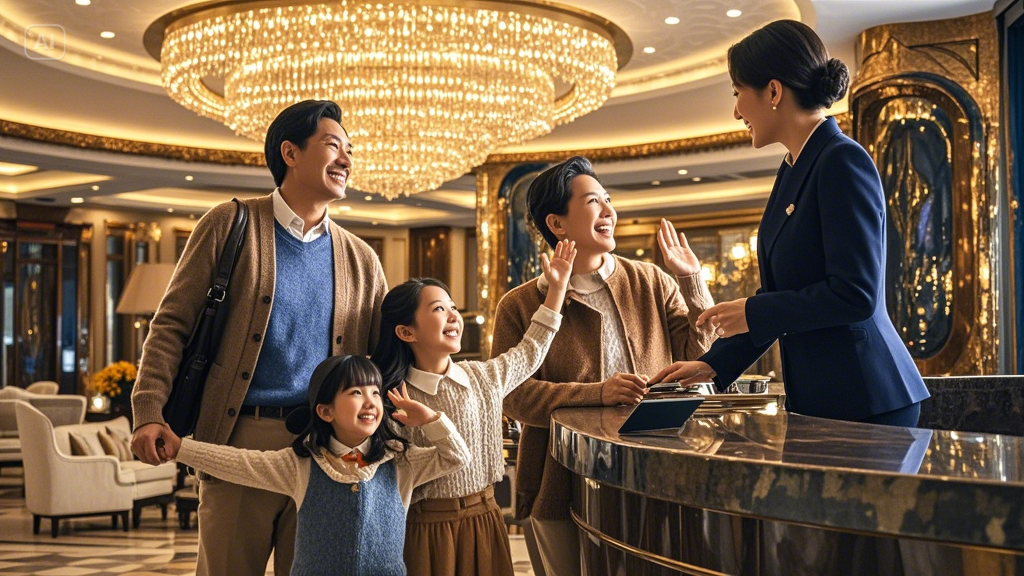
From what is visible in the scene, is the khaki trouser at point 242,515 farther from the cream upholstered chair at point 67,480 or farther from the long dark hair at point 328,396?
the cream upholstered chair at point 67,480

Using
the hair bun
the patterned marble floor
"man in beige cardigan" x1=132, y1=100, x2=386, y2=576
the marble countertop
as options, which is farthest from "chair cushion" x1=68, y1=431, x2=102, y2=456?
the hair bun

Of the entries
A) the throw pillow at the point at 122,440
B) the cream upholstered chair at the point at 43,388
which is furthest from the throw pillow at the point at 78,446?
the cream upholstered chair at the point at 43,388

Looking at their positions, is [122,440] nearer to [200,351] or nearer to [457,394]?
[200,351]

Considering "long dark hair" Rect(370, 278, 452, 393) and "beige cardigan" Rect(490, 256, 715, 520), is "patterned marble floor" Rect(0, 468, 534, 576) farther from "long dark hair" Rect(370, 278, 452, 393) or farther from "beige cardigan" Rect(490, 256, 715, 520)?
"long dark hair" Rect(370, 278, 452, 393)

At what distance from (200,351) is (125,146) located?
9.11 m

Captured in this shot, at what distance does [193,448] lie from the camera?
232 centimetres

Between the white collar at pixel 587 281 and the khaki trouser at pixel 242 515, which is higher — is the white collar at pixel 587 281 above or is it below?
above

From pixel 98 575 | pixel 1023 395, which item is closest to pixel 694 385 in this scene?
pixel 1023 395

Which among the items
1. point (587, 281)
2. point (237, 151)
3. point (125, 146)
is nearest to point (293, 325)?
point (587, 281)

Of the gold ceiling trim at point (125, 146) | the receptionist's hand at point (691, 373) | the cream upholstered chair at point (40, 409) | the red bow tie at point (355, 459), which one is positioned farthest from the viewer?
the cream upholstered chair at point (40, 409)

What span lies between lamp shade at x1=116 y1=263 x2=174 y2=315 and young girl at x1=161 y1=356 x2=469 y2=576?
823 cm

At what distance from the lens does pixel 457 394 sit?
99.2 inches

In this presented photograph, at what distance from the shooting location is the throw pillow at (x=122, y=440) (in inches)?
349

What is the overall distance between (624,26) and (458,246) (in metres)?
11.4
